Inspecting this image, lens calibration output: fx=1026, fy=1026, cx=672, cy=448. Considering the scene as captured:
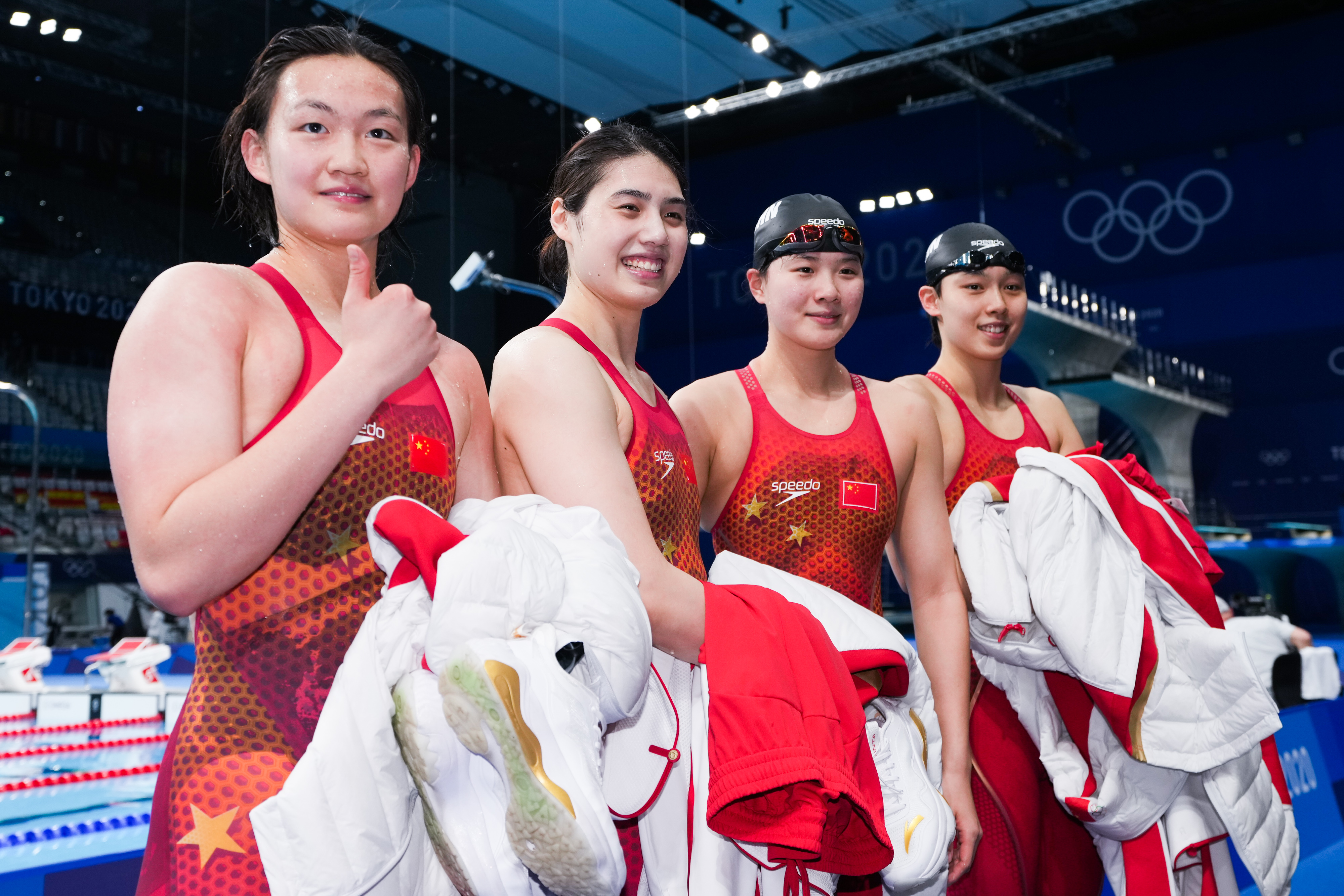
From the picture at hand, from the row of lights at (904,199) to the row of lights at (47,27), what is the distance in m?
6.57

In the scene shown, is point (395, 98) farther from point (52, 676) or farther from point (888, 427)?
point (52, 676)

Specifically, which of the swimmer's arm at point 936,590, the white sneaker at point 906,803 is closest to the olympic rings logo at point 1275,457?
the swimmer's arm at point 936,590

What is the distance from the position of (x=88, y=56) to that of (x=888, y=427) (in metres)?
7.41

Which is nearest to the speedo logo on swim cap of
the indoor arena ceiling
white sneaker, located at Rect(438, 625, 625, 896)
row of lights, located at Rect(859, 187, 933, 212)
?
white sneaker, located at Rect(438, 625, 625, 896)

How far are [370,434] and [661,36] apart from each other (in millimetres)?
7293

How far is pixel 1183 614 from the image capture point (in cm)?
194

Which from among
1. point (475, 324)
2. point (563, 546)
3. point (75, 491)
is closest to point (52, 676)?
point (75, 491)

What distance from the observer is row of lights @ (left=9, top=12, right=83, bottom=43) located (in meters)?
7.09

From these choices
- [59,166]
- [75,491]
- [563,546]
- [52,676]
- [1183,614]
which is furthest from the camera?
[75,491]

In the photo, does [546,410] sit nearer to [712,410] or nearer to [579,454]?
[579,454]

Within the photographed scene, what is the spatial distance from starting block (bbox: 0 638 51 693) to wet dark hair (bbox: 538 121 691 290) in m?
4.73

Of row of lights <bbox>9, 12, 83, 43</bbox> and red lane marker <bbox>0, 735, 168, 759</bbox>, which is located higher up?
row of lights <bbox>9, 12, 83, 43</bbox>

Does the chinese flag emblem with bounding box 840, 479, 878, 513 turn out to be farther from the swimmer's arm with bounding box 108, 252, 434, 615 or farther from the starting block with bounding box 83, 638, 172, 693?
the starting block with bounding box 83, 638, 172, 693

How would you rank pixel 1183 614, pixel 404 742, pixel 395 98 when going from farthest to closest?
pixel 1183 614
pixel 395 98
pixel 404 742
